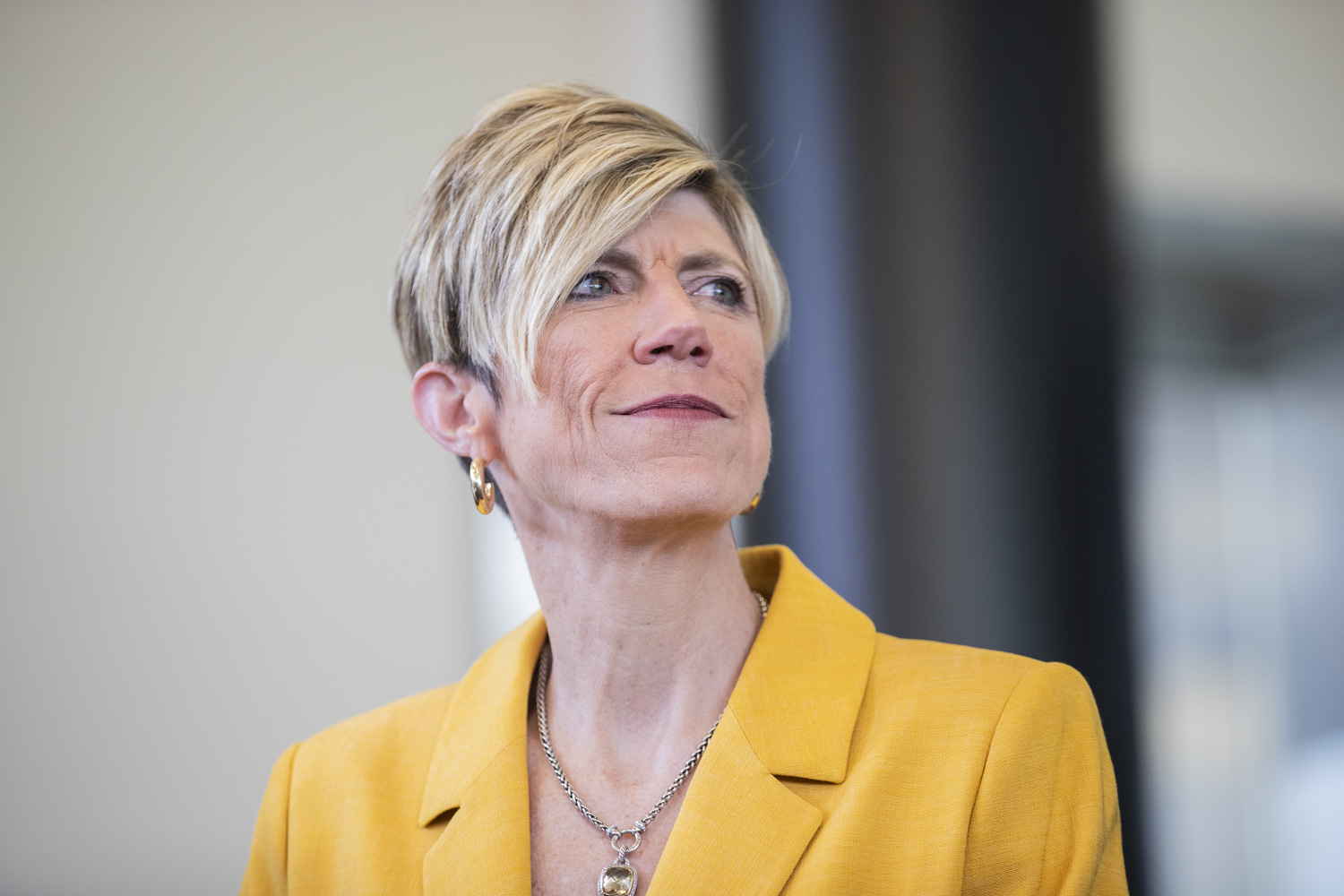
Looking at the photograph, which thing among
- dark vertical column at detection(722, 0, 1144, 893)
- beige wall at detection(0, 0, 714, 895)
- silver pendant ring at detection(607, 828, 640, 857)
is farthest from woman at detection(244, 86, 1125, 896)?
beige wall at detection(0, 0, 714, 895)

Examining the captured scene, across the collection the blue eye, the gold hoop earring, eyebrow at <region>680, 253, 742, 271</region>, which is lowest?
the gold hoop earring

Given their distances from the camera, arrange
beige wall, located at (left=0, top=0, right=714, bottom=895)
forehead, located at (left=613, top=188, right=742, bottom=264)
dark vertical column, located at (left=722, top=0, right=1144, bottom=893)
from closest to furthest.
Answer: forehead, located at (left=613, top=188, right=742, bottom=264) < dark vertical column, located at (left=722, top=0, right=1144, bottom=893) < beige wall, located at (left=0, top=0, right=714, bottom=895)

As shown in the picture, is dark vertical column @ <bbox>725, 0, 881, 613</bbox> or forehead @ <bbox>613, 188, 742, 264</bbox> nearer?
forehead @ <bbox>613, 188, 742, 264</bbox>

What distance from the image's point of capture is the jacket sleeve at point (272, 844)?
4.78 feet

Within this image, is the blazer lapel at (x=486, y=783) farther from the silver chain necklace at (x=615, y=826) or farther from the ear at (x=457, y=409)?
the ear at (x=457, y=409)

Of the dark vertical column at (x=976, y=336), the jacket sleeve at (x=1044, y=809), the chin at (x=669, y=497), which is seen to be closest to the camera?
the jacket sleeve at (x=1044, y=809)

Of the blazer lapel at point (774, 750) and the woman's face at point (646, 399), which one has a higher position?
the woman's face at point (646, 399)

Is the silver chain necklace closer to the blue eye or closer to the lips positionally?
the lips

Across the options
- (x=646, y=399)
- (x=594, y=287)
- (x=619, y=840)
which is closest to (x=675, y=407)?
(x=646, y=399)

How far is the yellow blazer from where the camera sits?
115cm

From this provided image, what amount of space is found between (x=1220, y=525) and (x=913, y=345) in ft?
2.18

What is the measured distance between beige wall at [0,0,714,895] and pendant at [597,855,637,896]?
1.57 m

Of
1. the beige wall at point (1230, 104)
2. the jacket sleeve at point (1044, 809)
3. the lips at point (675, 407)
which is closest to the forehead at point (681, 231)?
the lips at point (675, 407)

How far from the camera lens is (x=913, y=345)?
6.88 ft
